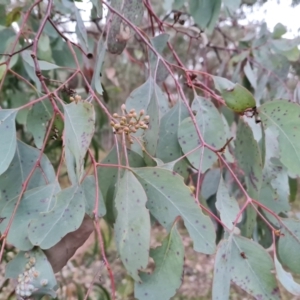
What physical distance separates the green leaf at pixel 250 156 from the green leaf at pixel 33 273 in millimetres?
357

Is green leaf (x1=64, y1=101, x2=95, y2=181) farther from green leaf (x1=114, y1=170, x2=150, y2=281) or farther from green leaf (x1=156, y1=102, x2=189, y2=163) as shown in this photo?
green leaf (x1=156, y1=102, x2=189, y2=163)

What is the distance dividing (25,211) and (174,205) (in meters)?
0.20

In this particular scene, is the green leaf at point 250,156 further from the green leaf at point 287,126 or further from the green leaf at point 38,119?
the green leaf at point 38,119

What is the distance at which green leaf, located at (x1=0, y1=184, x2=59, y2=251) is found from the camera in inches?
20.8

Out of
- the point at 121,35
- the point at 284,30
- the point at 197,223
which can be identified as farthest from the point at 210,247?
the point at 284,30

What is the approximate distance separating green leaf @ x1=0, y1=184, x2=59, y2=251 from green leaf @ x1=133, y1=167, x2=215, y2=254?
130 mm

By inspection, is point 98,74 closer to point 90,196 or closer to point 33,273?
point 90,196

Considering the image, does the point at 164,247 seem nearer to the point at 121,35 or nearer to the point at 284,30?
the point at 121,35

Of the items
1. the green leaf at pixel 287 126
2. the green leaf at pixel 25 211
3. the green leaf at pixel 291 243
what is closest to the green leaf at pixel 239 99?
the green leaf at pixel 287 126

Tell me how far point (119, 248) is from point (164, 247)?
0.24 feet

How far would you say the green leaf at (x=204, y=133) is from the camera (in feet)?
2.08

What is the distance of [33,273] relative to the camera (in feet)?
1.68

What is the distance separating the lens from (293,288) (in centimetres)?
56

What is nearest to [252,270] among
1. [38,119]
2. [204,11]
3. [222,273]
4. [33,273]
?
[222,273]
